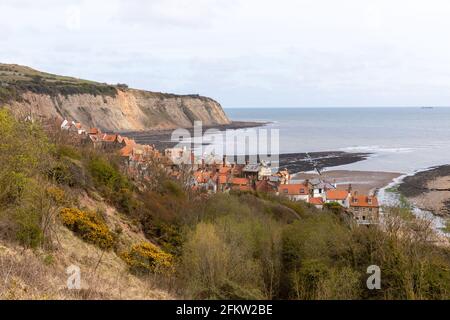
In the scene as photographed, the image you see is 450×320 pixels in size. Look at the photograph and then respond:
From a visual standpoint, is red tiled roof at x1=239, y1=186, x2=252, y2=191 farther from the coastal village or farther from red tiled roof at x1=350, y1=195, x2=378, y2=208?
red tiled roof at x1=350, y1=195, x2=378, y2=208

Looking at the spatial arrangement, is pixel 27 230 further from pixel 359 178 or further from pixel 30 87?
pixel 30 87

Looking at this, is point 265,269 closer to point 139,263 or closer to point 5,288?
point 139,263

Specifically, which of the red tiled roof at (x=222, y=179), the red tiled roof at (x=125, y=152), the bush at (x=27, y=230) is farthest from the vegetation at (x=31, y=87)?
the bush at (x=27, y=230)

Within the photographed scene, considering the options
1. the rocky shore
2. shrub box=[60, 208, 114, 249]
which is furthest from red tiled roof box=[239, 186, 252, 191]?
shrub box=[60, 208, 114, 249]

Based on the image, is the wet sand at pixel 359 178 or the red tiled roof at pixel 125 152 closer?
the red tiled roof at pixel 125 152

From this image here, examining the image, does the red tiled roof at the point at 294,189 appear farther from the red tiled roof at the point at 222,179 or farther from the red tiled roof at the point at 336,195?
the red tiled roof at the point at 222,179

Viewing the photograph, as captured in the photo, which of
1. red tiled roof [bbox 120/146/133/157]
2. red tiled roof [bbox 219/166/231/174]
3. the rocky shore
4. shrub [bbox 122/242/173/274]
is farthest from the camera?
the rocky shore
